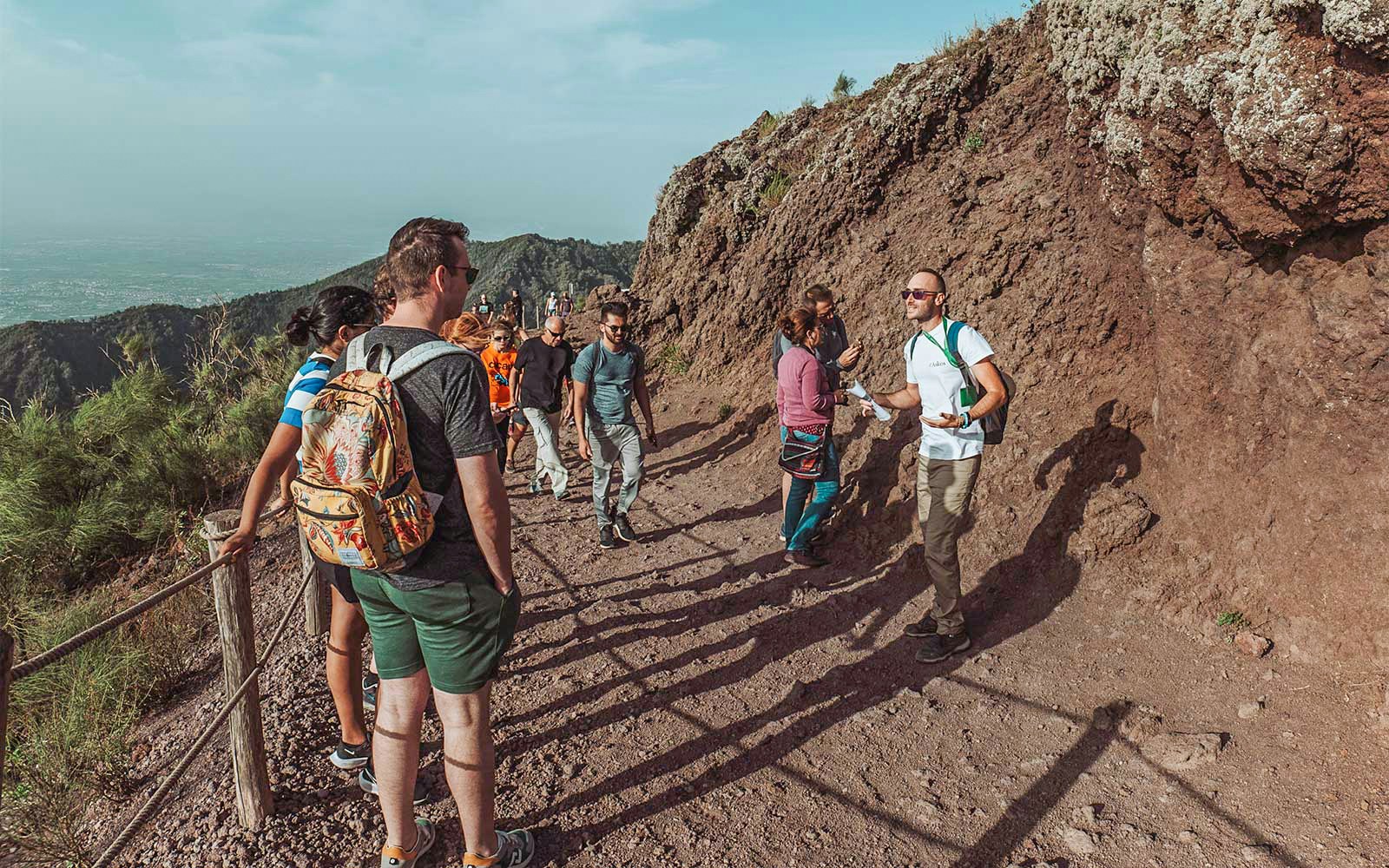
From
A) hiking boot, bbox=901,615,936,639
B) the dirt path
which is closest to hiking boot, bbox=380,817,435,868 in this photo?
the dirt path

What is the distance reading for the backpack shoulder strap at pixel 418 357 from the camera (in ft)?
7.42

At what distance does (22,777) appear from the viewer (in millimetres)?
3742

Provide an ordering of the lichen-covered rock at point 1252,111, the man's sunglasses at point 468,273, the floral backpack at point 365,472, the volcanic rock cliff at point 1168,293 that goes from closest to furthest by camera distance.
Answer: the floral backpack at point 365,472 < the man's sunglasses at point 468,273 < the lichen-covered rock at point 1252,111 < the volcanic rock cliff at point 1168,293

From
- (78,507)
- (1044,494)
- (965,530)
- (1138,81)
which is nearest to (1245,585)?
(1044,494)

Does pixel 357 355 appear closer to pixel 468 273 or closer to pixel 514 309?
Result: pixel 468 273

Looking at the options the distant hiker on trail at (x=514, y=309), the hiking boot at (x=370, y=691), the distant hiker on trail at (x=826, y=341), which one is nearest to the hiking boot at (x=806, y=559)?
the distant hiker on trail at (x=826, y=341)

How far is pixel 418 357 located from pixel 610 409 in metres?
4.04

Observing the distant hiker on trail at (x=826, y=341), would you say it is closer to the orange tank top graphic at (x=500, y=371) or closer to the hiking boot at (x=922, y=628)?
the hiking boot at (x=922, y=628)

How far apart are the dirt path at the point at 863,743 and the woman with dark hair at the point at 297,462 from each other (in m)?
0.31

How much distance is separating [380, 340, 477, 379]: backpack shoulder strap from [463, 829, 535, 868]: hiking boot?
66.8 inches

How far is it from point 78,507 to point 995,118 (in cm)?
1124

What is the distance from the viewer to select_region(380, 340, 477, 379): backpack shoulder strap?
7.42 feet

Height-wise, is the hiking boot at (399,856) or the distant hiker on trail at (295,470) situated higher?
the distant hiker on trail at (295,470)

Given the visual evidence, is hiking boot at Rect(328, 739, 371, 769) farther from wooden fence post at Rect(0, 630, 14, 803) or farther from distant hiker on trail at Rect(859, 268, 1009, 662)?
distant hiker on trail at Rect(859, 268, 1009, 662)
